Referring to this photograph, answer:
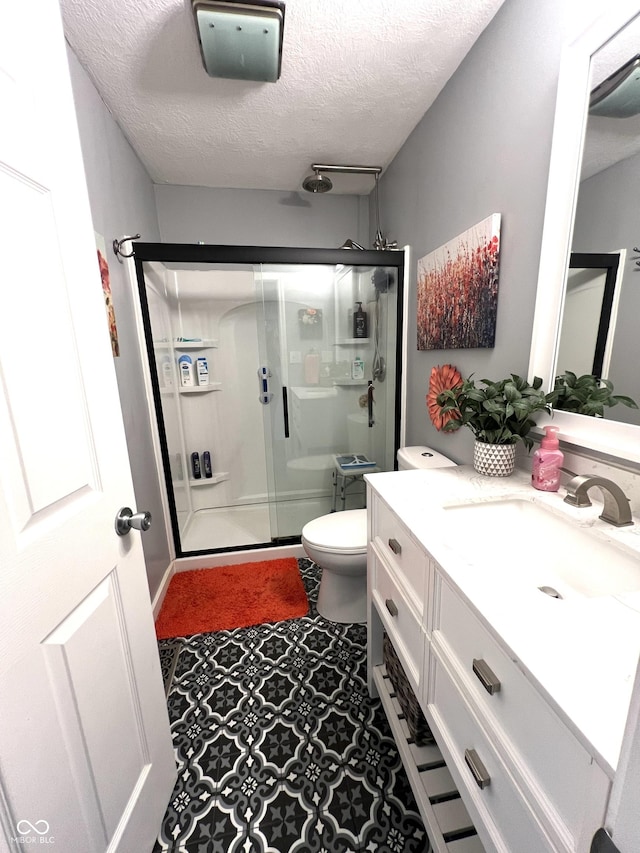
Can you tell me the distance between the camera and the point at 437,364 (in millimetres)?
1753

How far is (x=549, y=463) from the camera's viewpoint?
101 cm

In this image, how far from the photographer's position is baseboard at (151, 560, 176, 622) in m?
1.81

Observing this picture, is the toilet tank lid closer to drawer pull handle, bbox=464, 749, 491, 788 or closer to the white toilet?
the white toilet

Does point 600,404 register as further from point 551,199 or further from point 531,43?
point 531,43

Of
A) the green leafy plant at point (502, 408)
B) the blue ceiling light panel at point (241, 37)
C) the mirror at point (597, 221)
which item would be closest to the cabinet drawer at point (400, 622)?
the green leafy plant at point (502, 408)

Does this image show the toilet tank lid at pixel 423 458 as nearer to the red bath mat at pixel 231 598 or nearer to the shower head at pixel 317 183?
the red bath mat at pixel 231 598

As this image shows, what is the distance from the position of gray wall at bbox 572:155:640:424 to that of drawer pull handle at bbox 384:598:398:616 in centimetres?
81

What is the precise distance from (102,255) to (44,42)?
0.84 metres

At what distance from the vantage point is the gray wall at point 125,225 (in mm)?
1371

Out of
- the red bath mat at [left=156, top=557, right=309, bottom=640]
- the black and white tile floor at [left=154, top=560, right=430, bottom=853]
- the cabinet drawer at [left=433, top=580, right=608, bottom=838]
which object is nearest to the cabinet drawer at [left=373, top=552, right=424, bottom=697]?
the cabinet drawer at [left=433, top=580, right=608, bottom=838]

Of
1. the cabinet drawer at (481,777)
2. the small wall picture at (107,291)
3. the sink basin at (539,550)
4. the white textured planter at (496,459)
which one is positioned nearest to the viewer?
the cabinet drawer at (481,777)

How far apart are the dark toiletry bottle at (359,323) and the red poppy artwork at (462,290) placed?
0.53 meters

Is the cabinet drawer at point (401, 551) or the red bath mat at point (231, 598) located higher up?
the cabinet drawer at point (401, 551)

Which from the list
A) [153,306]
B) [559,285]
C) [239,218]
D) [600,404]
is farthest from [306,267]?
[600,404]
